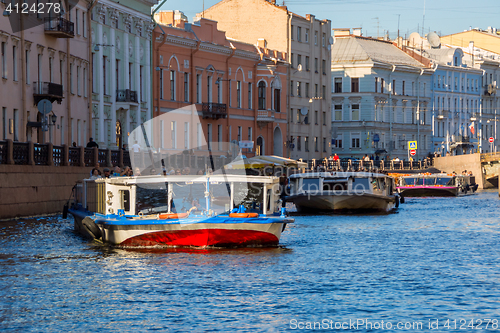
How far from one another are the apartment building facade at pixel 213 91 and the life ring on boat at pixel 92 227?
3524cm

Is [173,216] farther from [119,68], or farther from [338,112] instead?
[338,112]

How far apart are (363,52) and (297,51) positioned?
14672 mm

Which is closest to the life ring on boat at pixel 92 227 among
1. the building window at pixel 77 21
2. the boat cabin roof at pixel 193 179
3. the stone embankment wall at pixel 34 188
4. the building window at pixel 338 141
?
the boat cabin roof at pixel 193 179

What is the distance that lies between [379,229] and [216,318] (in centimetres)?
1838

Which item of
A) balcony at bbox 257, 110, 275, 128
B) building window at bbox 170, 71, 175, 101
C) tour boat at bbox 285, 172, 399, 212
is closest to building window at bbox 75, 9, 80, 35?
building window at bbox 170, 71, 175, 101

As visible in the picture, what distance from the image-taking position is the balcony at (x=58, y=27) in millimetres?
45375

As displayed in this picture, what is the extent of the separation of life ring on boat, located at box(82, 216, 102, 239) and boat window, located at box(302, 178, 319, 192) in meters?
17.6

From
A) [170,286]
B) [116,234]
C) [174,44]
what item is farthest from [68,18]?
[170,286]

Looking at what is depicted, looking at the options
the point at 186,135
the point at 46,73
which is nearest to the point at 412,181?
the point at 186,135

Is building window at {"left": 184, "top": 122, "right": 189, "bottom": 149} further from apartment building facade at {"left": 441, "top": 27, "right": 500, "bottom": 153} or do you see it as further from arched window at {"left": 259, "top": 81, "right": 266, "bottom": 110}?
apartment building facade at {"left": 441, "top": 27, "right": 500, "bottom": 153}

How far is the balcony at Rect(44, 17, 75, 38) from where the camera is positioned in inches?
1786

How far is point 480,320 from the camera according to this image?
49.2 feet

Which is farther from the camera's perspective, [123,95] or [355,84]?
[355,84]

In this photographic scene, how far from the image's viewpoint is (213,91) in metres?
70.9
